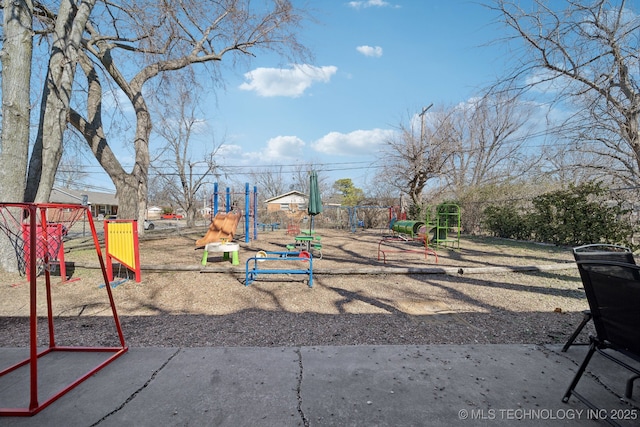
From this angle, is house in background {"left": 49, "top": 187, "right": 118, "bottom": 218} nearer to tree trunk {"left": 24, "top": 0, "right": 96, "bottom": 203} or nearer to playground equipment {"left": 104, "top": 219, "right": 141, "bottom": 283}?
tree trunk {"left": 24, "top": 0, "right": 96, "bottom": 203}

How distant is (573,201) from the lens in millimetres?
10766

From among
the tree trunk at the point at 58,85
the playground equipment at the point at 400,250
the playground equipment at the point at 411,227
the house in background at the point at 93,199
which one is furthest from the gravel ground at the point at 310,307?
the house in background at the point at 93,199

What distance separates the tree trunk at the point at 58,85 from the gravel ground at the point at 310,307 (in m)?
2.30

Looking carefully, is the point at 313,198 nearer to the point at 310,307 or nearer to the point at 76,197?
the point at 310,307

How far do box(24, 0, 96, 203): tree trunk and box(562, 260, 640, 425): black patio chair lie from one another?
30.1 feet

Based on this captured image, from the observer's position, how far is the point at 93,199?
48.7m

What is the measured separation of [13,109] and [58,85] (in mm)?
1108

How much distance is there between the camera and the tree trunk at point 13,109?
6141mm

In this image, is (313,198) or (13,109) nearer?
(13,109)

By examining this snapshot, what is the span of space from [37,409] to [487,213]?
17.5m

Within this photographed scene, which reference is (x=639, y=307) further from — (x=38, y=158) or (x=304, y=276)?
(x=38, y=158)

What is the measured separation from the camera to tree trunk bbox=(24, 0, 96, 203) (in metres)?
6.79

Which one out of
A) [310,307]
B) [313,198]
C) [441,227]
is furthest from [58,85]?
[441,227]

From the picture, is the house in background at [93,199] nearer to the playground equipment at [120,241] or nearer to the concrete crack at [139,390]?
the playground equipment at [120,241]
